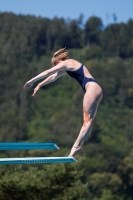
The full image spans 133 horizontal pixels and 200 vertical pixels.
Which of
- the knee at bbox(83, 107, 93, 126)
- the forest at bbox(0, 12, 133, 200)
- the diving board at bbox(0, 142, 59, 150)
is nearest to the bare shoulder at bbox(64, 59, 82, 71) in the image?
the knee at bbox(83, 107, 93, 126)

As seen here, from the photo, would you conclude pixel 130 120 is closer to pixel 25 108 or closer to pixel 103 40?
pixel 25 108

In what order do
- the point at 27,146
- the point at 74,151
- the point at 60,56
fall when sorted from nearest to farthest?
the point at 74,151
the point at 60,56
the point at 27,146

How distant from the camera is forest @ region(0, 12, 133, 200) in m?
99.6

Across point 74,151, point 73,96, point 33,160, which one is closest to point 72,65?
point 74,151

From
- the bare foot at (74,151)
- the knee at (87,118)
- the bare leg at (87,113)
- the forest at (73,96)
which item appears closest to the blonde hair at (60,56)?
the bare leg at (87,113)

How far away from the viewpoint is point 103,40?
16262 cm

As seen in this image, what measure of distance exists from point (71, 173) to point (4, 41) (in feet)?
431

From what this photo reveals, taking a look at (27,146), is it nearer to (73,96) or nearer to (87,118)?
(87,118)

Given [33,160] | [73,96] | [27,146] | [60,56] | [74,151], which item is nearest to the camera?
[33,160]

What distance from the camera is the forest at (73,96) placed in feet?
327

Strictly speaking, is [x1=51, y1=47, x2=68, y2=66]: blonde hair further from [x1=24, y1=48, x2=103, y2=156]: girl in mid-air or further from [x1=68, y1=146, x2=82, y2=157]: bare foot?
[x1=68, y1=146, x2=82, y2=157]: bare foot

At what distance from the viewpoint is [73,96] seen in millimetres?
137500

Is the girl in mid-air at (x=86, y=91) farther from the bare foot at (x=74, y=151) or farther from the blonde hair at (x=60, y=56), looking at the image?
the blonde hair at (x=60, y=56)

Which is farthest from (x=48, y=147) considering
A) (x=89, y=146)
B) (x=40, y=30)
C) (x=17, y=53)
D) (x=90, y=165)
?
(x=40, y=30)
